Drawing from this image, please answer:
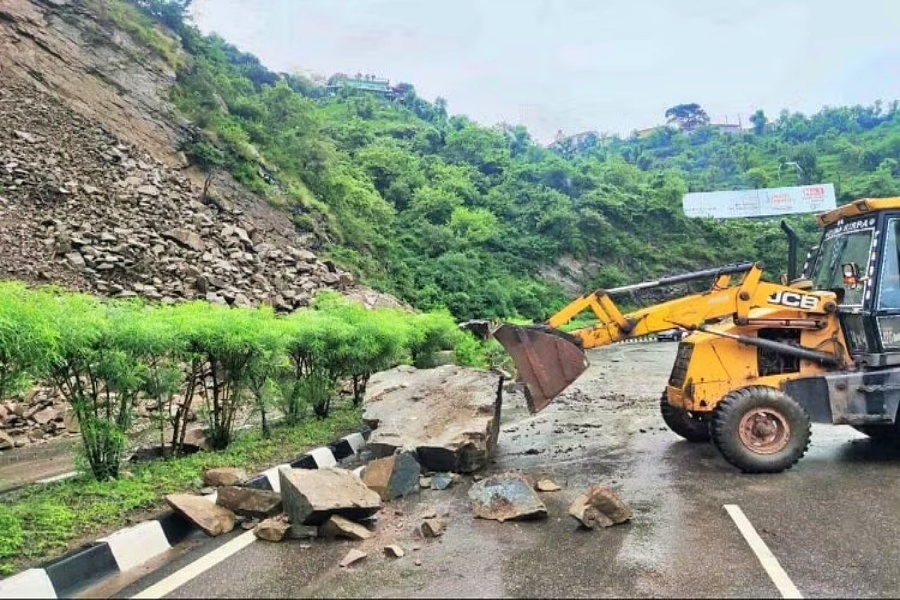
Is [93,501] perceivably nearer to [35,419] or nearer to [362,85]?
[35,419]

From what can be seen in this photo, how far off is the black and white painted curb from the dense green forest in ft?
73.7

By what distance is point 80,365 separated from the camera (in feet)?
18.4

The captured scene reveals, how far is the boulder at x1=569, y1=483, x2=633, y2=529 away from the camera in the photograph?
507cm

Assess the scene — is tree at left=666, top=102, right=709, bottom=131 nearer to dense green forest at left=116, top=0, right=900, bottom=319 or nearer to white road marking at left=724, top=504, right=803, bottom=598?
dense green forest at left=116, top=0, right=900, bottom=319

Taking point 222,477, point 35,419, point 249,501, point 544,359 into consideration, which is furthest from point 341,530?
point 35,419

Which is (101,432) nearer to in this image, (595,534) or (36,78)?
(595,534)

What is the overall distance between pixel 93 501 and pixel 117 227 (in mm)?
14582

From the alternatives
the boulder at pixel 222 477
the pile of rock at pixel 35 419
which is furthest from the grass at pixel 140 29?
the boulder at pixel 222 477

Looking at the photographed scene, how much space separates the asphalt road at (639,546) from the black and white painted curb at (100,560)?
0.32 m

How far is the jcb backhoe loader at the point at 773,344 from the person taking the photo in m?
7.10

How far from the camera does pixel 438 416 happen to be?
781cm

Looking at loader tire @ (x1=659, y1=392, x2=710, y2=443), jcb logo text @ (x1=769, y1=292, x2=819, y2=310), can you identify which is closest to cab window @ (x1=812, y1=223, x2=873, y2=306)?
jcb logo text @ (x1=769, y1=292, x2=819, y2=310)

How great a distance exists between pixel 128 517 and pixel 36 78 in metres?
22.1

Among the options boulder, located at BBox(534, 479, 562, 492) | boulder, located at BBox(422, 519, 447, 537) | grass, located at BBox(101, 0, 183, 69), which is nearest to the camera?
boulder, located at BBox(422, 519, 447, 537)
